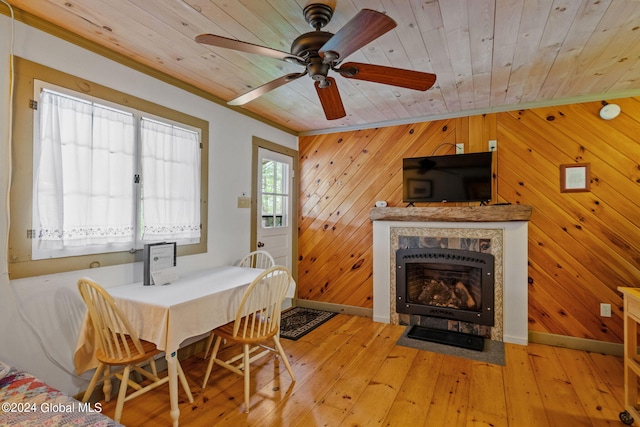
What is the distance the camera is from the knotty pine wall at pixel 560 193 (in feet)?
9.62

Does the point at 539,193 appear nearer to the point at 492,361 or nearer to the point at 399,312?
the point at 492,361

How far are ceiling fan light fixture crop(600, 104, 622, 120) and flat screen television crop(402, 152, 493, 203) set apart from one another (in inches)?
38.2

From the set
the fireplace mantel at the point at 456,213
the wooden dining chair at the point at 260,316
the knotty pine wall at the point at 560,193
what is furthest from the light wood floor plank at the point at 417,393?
the fireplace mantel at the point at 456,213

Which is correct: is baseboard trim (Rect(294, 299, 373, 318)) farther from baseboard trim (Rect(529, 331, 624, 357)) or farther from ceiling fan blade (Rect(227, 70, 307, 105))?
ceiling fan blade (Rect(227, 70, 307, 105))

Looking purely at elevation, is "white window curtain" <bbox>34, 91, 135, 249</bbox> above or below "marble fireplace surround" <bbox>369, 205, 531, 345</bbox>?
above

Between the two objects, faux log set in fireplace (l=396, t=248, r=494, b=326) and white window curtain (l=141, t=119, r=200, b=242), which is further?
faux log set in fireplace (l=396, t=248, r=494, b=326)

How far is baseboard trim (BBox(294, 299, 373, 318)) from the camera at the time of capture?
4.03m

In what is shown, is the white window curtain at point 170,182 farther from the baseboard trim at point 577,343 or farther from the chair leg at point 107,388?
the baseboard trim at point 577,343

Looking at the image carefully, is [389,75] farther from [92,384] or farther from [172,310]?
[92,384]

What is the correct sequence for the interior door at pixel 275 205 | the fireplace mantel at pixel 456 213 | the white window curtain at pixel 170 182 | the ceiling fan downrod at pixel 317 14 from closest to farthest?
the ceiling fan downrod at pixel 317 14 < the white window curtain at pixel 170 182 < the fireplace mantel at pixel 456 213 < the interior door at pixel 275 205

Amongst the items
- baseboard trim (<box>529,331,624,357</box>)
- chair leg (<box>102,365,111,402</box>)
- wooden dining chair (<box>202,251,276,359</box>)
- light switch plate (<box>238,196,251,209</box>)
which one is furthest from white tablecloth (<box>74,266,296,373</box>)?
baseboard trim (<box>529,331,624,357</box>)

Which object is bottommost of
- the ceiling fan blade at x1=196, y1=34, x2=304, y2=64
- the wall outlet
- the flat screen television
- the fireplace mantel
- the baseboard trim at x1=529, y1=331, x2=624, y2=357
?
the baseboard trim at x1=529, y1=331, x2=624, y2=357

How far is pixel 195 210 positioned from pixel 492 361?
3047 mm

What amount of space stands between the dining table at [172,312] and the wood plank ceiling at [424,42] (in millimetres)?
1733
